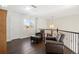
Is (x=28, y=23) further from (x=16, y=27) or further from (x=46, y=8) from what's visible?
(x=46, y=8)

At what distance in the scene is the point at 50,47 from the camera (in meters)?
4.24

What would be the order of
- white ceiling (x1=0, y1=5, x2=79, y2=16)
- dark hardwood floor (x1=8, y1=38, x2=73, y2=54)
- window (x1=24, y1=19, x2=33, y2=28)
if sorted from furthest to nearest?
window (x1=24, y1=19, x2=33, y2=28) < white ceiling (x1=0, y1=5, x2=79, y2=16) < dark hardwood floor (x1=8, y1=38, x2=73, y2=54)

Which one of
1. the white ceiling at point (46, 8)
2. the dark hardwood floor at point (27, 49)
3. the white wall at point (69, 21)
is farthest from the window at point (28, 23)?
the dark hardwood floor at point (27, 49)

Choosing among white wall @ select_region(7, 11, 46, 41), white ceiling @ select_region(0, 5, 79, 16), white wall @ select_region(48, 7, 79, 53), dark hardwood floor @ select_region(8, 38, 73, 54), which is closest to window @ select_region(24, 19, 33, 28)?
white wall @ select_region(7, 11, 46, 41)

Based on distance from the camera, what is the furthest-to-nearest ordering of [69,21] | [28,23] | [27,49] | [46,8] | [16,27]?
[69,21]
[28,23]
[16,27]
[46,8]
[27,49]

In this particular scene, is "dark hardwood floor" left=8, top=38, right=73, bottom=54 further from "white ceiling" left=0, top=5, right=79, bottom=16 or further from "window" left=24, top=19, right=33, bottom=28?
"window" left=24, top=19, right=33, bottom=28

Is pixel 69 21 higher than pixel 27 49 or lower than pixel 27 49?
higher

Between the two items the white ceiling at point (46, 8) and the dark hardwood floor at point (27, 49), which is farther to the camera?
the white ceiling at point (46, 8)

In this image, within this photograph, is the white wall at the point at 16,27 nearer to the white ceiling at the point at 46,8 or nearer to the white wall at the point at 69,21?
the white ceiling at the point at 46,8

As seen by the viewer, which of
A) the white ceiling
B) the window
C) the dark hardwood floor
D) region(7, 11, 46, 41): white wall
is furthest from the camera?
the window

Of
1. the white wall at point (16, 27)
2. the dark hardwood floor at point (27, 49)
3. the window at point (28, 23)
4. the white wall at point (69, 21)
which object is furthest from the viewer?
the window at point (28, 23)

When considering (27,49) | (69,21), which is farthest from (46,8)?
(69,21)
